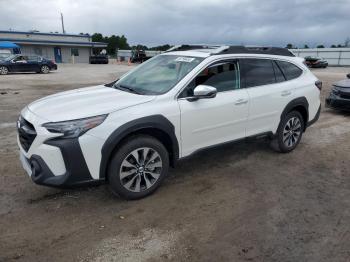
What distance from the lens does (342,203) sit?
3.99 m

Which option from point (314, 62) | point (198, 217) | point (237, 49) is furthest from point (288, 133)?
point (314, 62)

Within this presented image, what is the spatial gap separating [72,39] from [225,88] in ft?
170

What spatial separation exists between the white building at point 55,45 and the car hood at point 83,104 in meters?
46.9

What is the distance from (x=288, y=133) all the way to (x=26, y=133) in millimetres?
4116

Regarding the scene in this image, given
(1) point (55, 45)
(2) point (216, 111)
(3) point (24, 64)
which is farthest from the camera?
(1) point (55, 45)

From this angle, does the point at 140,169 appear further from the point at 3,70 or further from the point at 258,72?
the point at 3,70

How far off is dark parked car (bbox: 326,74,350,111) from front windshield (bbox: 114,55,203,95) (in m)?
5.84

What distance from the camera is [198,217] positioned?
363 centimetres

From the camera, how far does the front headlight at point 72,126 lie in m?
3.37

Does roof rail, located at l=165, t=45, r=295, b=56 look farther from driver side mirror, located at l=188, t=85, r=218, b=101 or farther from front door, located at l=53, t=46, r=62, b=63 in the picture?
front door, located at l=53, t=46, r=62, b=63

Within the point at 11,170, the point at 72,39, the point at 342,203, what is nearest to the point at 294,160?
the point at 342,203

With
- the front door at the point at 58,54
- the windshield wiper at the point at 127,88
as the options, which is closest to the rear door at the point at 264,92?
the windshield wiper at the point at 127,88

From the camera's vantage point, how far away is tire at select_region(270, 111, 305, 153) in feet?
17.9

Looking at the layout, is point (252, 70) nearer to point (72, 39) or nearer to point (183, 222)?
point (183, 222)
